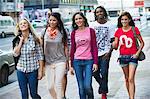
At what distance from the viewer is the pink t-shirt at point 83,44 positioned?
22.7 feet

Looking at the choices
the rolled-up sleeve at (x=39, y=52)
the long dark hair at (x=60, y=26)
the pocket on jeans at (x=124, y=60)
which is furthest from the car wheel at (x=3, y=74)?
the rolled-up sleeve at (x=39, y=52)

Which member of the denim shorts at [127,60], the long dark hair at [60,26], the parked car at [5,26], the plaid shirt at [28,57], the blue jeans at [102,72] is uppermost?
the long dark hair at [60,26]

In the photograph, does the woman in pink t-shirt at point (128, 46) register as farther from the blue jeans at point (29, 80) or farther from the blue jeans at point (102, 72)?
the blue jeans at point (29, 80)

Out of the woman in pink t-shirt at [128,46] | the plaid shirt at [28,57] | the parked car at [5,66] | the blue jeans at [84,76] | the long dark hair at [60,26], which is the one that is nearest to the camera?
the plaid shirt at [28,57]

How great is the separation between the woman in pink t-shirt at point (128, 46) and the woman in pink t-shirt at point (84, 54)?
26.6 inches

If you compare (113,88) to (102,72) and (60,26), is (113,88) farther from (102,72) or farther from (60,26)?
(60,26)

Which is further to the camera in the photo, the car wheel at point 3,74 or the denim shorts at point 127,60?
the car wheel at point 3,74

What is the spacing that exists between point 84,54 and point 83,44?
6.2 inches

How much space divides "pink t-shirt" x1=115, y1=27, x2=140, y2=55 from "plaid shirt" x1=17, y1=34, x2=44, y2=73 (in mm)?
1534

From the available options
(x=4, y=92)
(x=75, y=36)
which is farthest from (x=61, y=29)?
(x=4, y=92)

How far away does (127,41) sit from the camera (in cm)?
738

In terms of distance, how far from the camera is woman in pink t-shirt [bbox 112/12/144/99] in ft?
24.1

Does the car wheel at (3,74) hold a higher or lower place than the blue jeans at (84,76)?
lower

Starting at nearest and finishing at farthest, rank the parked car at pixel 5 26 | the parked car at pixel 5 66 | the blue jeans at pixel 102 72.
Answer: the blue jeans at pixel 102 72, the parked car at pixel 5 66, the parked car at pixel 5 26
